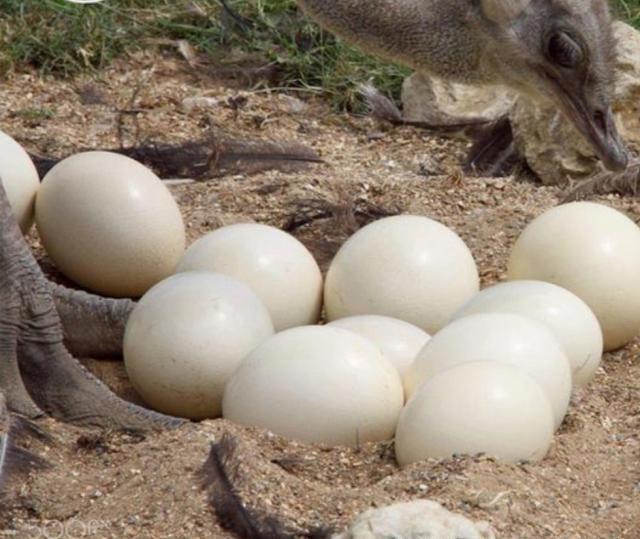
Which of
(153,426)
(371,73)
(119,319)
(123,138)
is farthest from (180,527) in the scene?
(371,73)

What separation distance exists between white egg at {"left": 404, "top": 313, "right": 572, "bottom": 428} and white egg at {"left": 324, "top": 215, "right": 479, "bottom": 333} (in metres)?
0.41

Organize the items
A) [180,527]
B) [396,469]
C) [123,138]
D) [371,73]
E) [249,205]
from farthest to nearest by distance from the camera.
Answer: [371,73]
[123,138]
[249,205]
[396,469]
[180,527]

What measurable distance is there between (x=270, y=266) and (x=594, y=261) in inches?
30.4

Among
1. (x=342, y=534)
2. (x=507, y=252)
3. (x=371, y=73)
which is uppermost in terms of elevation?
(x=342, y=534)

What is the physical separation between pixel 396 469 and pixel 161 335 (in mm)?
693

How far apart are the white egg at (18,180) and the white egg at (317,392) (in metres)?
1.13

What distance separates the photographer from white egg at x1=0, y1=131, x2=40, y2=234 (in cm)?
459

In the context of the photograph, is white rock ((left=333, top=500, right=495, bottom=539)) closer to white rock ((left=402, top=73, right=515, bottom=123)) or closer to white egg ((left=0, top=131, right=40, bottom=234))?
white egg ((left=0, top=131, right=40, bottom=234))

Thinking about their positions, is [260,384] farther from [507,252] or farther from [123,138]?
[123,138]

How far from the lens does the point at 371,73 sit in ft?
21.7

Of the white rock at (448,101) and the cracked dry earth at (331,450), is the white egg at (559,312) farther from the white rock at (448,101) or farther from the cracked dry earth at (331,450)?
the white rock at (448,101)

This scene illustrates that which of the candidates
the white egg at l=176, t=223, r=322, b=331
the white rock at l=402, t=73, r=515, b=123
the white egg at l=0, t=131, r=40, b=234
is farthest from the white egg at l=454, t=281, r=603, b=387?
the white rock at l=402, t=73, r=515, b=123

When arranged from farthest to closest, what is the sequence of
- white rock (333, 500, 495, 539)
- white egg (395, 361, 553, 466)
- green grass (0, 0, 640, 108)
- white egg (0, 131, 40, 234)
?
green grass (0, 0, 640, 108) < white egg (0, 131, 40, 234) < white egg (395, 361, 553, 466) < white rock (333, 500, 495, 539)

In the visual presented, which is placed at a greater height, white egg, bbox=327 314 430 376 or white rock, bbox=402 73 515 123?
white egg, bbox=327 314 430 376
